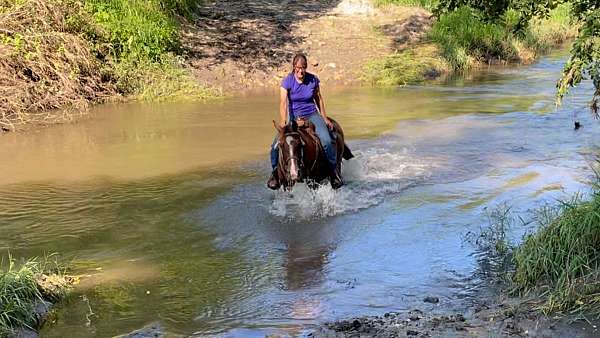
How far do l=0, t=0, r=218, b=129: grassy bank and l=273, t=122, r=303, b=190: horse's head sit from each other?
26.3 feet

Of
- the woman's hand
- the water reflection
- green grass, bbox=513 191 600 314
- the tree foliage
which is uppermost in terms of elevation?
the tree foliage

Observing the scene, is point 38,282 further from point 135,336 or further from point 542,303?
point 542,303

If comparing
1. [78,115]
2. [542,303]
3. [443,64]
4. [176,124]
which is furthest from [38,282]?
[443,64]

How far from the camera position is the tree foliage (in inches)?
253

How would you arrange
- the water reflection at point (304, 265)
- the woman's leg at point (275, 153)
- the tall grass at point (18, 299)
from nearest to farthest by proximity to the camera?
1. the tall grass at point (18, 299)
2. the water reflection at point (304, 265)
3. the woman's leg at point (275, 153)

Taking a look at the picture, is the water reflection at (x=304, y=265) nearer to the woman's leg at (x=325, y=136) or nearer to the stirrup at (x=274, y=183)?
the stirrup at (x=274, y=183)

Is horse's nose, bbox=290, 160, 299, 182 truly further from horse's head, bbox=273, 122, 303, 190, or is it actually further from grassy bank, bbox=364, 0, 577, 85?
grassy bank, bbox=364, 0, 577, 85

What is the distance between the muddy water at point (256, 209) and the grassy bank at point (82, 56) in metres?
1.06

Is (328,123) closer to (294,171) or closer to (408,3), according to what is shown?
(294,171)

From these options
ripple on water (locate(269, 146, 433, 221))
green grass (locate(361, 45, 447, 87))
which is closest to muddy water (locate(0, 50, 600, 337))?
ripple on water (locate(269, 146, 433, 221))

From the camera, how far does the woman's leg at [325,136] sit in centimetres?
934

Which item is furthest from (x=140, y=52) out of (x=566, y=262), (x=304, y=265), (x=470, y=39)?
(x=566, y=262)

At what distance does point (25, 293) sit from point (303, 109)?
15.3ft

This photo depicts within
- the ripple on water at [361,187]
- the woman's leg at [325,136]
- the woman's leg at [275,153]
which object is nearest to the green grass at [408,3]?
the ripple on water at [361,187]
